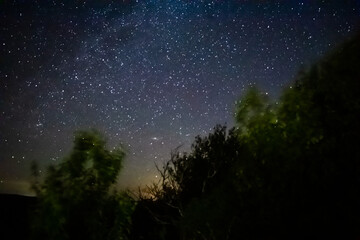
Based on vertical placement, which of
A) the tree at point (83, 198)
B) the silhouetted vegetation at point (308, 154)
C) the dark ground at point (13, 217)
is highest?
the dark ground at point (13, 217)

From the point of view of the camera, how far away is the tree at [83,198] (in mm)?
6797

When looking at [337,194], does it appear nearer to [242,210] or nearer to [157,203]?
[242,210]

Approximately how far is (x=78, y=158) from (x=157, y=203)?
1030cm

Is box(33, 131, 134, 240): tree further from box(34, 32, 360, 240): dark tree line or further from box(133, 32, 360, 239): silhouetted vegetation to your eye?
box(133, 32, 360, 239): silhouetted vegetation

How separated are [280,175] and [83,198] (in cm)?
391

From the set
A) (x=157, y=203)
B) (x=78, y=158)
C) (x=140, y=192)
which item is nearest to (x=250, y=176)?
(x=78, y=158)

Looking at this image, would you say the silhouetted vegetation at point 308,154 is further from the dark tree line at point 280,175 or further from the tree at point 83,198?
the tree at point 83,198

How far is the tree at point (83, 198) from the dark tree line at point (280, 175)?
0.8 inches

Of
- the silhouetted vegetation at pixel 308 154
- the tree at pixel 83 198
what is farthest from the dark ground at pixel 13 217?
the silhouetted vegetation at pixel 308 154

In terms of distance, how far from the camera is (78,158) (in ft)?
25.4

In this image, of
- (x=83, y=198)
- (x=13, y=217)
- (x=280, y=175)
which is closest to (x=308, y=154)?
(x=280, y=175)

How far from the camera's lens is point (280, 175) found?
23.2 feet

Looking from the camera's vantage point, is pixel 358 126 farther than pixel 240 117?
No

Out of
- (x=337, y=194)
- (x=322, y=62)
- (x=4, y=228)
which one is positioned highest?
(x=4, y=228)
